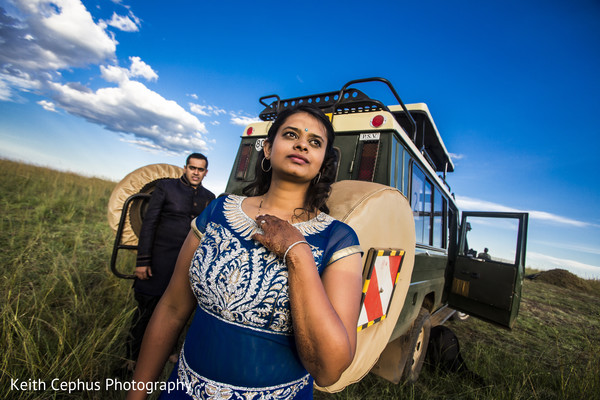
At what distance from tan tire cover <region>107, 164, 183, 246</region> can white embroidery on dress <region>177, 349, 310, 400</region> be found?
85.4 inches

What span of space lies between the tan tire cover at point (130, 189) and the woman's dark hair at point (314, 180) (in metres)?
1.87

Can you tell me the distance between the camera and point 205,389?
3.22ft

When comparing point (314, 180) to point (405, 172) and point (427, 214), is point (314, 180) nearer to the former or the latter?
point (405, 172)

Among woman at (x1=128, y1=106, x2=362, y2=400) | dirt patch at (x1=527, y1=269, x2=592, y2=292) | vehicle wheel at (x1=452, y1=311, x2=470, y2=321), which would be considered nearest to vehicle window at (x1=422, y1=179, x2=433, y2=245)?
woman at (x1=128, y1=106, x2=362, y2=400)

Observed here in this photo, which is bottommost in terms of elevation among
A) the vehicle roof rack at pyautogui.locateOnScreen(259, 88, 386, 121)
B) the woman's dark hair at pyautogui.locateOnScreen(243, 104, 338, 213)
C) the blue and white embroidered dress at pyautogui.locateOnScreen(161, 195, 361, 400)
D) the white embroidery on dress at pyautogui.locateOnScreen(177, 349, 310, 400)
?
the white embroidery on dress at pyautogui.locateOnScreen(177, 349, 310, 400)

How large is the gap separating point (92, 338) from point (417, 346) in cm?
330

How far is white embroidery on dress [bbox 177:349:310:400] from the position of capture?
95cm

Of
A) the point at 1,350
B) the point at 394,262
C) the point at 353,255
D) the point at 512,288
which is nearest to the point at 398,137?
the point at 394,262

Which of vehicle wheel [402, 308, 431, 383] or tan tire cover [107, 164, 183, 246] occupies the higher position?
tan tire cover [107, 164, 183, 246]

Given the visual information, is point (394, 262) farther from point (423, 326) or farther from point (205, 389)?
point (423, 326)

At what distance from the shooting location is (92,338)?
2227 millimetres

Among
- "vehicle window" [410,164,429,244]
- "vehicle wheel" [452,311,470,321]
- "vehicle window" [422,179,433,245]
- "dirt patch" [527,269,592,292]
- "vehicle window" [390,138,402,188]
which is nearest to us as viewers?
"vehicle window" [390,138,402,188]

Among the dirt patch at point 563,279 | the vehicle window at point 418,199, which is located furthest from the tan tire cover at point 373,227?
the dirt patch at point 563,279

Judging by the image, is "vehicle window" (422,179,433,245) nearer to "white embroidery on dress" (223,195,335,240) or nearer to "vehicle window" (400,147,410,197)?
"vehicle window" (400,147,410,197)
